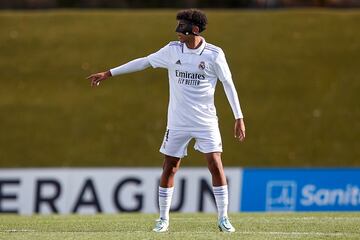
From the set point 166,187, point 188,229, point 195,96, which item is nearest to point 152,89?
point 188,229

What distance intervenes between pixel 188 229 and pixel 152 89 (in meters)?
16.2

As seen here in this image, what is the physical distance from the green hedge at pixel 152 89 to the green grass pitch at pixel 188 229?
43.8 feet

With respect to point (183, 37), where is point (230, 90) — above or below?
below

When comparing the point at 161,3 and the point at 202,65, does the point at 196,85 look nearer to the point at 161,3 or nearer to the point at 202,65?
the point at 202,65

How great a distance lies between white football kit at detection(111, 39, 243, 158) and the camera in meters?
10.4

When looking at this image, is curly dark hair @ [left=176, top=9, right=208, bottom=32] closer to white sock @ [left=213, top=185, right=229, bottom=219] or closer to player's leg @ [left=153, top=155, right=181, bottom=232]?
player's leg @ [left=153, top=155, right=181, bottom=232]

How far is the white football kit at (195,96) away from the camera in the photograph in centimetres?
1045

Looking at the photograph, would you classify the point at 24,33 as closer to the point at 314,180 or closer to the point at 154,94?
the point at 154,94

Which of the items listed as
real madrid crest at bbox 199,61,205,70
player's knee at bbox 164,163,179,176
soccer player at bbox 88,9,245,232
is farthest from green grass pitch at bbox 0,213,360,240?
real madrid crest at bbox 199,61,205,70

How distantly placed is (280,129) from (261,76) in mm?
1694

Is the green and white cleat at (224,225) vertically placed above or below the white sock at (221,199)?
below

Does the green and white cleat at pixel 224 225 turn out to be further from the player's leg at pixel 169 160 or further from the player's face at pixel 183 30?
the player's face at pixel 183 30

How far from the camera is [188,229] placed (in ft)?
36.0

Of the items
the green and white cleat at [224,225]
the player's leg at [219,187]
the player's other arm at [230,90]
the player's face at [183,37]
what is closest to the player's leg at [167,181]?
the player's leg at [219,187]
